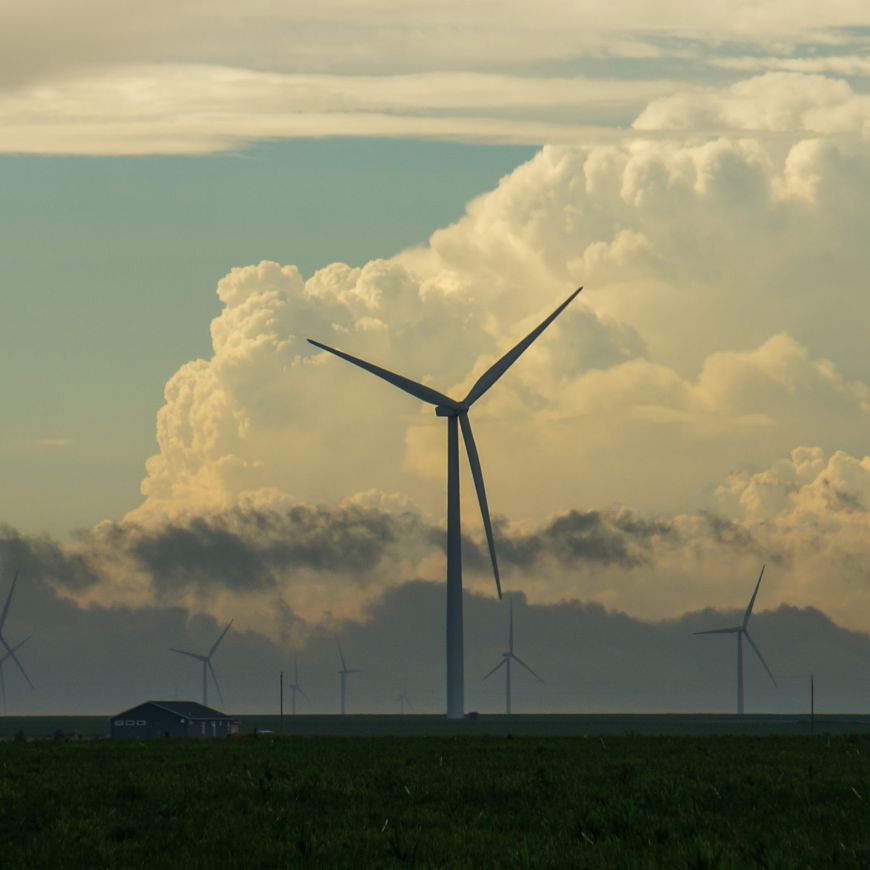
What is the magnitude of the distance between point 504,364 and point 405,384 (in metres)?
11.0

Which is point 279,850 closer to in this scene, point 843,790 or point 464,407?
point 843,790

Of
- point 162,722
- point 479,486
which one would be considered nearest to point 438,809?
point 479,486

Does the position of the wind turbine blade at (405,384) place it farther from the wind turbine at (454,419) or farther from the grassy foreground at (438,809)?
the grassy foreground at (438,809)

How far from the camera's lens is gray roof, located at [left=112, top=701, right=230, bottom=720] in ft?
602

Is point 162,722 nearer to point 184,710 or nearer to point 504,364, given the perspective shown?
point 184,710

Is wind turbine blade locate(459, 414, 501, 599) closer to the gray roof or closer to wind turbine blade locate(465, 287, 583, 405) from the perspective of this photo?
wind turbine blade locate(465, 287, 583, 405)

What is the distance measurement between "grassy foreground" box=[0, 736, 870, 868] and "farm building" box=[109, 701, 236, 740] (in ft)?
414

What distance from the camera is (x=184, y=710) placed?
18712 centimetres

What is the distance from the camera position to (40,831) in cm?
3397

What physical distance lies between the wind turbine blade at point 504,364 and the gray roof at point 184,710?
55.0 m

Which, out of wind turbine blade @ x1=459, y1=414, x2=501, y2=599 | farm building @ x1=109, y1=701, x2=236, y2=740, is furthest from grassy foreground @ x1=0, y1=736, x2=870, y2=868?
farm building @ x1=109, y1=701, x2=236, y2=740

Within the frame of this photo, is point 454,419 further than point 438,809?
Yes

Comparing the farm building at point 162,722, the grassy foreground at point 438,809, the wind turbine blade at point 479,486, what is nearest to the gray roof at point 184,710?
the farm building at point 162,722

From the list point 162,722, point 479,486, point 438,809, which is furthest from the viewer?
point 162,722
